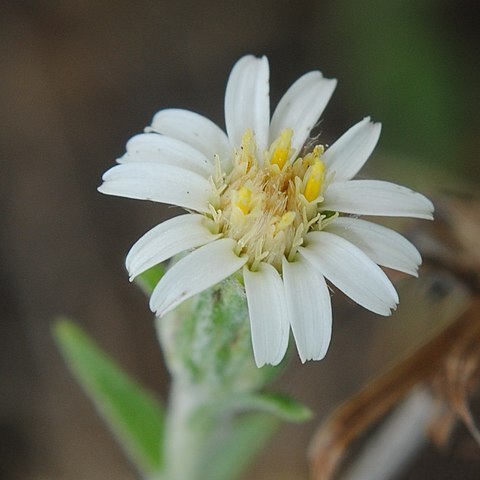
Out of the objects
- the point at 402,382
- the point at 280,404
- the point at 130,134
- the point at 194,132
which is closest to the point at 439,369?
the point at 402,382

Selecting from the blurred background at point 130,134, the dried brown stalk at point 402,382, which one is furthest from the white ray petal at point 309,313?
the blurred background at point 130,134

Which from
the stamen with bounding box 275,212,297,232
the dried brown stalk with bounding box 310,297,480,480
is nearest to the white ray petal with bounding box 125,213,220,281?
the stamen with bounding box 275,212,297,232

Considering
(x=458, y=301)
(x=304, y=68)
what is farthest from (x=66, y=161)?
(x=458, y=301)

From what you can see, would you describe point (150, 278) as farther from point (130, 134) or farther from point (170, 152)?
point (130, 134)

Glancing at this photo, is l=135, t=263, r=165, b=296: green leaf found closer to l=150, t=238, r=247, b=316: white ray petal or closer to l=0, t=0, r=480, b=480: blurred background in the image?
l=150, t=238, r=247, b=316: white ray petal

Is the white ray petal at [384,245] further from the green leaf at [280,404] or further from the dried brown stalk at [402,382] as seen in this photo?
the dried brown stalk at [402,382]

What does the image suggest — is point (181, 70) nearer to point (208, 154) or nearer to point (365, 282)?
point (208, 154)
